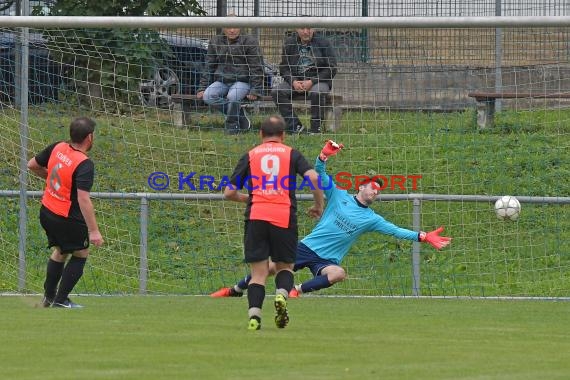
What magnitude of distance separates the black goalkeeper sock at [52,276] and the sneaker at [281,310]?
2727mm

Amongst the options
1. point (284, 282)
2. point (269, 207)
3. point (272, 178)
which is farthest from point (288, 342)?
point (272, 178)

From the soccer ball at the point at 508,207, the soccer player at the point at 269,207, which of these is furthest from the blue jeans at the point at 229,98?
the soccer player at the point at 269,207

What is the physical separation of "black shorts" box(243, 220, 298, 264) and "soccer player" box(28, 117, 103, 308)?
1.80 metres

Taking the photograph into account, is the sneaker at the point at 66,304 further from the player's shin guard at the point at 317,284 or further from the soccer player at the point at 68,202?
the player's shin guard at the point at 317,284

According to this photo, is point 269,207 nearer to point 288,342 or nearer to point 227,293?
point 288,342

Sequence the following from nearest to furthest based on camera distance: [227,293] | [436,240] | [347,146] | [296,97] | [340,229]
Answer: [436,240] → [227,293] → [340,229] → [296,97] → [347,146]

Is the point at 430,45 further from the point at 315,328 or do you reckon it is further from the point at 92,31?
the point at 315,328

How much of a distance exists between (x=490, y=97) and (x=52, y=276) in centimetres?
535

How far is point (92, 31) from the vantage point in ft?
48.1

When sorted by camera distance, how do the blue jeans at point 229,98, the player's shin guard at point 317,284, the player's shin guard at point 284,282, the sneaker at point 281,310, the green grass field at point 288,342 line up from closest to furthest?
the green grass field at point 288,342 → the sneaker at point 281,310 → the player's shin guard at point 284,282 → the player's shin guard at point 317,284 → the blue jeans at point 229,98

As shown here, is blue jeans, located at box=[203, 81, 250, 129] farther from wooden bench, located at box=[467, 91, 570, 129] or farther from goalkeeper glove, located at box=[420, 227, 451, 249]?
goalkeeper glove, located at box=[420, 227, 451, 249]

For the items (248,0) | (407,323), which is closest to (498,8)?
(248,0)

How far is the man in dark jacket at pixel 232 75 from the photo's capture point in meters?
→ 14.3

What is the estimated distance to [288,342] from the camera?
9.04 metres
